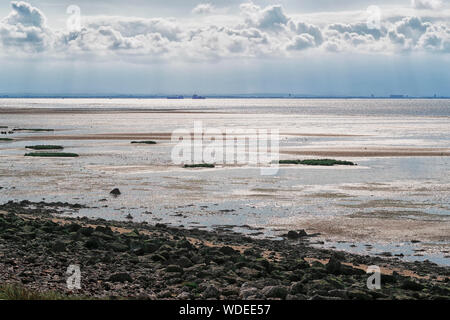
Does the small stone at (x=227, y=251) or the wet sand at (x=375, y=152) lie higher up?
the wet sand at (x=375, y=152)

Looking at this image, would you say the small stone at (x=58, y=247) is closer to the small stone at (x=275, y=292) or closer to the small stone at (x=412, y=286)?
the small stone at (x=275, y=292)

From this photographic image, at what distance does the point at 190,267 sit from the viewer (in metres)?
17.7

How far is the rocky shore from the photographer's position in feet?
49.3

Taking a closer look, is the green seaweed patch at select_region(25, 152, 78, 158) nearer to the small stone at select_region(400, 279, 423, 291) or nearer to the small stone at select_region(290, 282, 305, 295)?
the small stone at select_region(290, 282, 305, 295)

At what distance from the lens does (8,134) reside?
281 feet

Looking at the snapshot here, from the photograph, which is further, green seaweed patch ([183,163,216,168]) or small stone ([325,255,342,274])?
green seaweed patch ([183,163,216,168])

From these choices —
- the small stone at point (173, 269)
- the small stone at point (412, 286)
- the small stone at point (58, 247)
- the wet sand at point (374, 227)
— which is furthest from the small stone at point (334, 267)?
the small stone at point (58, 247)

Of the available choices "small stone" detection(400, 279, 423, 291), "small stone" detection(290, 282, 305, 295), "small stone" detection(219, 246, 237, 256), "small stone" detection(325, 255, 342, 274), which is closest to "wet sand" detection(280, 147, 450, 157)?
"small stone" detection(219, 246, 237, 256)

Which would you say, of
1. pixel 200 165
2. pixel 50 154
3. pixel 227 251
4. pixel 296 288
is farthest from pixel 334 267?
pixel 50 154

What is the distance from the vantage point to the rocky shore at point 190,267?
1503 centimetres

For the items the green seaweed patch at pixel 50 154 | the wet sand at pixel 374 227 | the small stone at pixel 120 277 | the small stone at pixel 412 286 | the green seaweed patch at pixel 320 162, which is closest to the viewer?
the small stone at pixel 120 277

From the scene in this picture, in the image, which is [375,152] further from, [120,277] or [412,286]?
[120,277]
